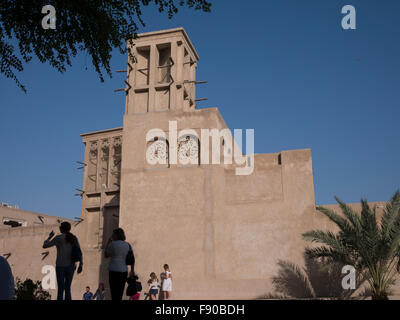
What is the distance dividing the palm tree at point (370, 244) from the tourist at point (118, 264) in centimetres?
939

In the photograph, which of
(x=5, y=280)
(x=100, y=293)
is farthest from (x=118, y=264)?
(x=100, y=293)

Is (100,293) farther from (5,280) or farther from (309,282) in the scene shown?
(5,280)

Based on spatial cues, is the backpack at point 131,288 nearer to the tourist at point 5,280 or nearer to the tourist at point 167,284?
the tourist at point 5,280

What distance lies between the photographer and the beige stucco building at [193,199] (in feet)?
59.1

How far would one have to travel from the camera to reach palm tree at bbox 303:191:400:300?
1367 centimetres

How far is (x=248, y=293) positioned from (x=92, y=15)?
42.5 ft

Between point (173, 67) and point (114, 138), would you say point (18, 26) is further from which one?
point (114, 138)

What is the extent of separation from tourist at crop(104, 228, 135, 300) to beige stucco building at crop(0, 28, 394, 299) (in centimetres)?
1117

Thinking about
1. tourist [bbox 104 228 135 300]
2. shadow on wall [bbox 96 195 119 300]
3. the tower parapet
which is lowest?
tourist [bbox 104 228 135 300]

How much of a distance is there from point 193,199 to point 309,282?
235 inches

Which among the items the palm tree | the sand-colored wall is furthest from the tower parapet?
the palm tree

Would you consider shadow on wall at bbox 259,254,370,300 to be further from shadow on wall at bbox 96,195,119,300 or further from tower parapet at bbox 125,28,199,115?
shadow on wall at bbox 96,195,119,300

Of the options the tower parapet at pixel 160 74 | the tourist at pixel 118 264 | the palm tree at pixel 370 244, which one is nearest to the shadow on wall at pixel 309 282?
the palm tree at pixel 370 244

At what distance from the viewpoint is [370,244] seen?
45.2 feet
